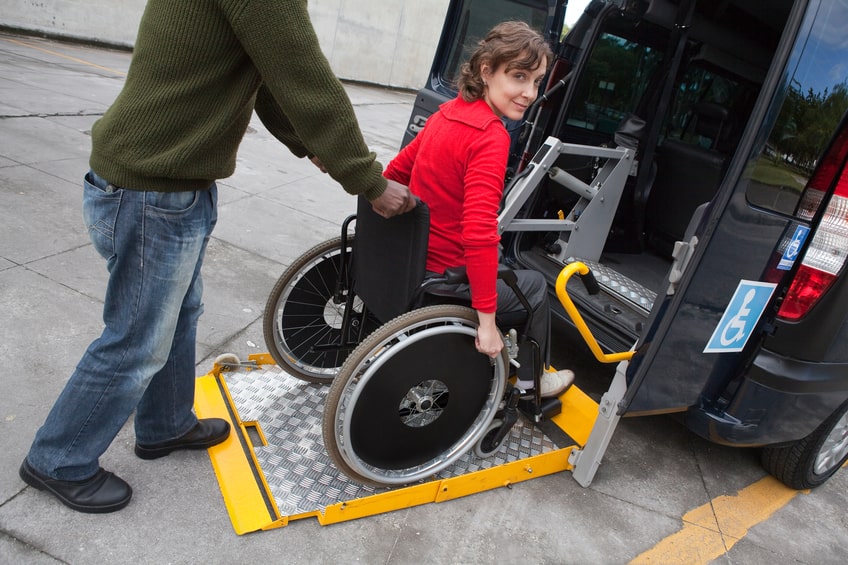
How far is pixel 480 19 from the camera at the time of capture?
13.2 ft

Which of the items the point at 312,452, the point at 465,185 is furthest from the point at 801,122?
the point at 312,452

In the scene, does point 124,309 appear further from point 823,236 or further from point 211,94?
point 823,236

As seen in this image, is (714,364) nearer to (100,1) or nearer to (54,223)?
(54,223)

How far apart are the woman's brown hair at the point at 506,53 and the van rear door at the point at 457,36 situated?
69.7 inches

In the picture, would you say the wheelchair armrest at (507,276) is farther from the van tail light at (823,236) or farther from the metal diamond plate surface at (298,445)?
the van tail light at (823,236)

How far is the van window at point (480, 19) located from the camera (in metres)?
3.69

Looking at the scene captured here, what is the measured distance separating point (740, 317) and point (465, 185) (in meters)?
1.18

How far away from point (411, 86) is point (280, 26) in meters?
20.6

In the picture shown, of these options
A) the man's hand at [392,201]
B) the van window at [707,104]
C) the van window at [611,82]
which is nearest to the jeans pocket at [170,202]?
the man's hand at [392,201]

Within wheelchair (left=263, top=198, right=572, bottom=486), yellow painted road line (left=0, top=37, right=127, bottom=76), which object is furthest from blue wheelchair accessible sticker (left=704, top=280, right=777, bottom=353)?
yellow painted road line (left=0, top=37, right=127, bottom=76)

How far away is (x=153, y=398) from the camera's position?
222 cm

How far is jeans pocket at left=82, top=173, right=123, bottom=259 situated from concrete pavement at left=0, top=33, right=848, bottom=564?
3.04ft

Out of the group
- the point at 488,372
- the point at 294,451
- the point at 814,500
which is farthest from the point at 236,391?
the point at 814,500

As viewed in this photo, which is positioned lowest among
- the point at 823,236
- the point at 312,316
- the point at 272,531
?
the point at 272,531
